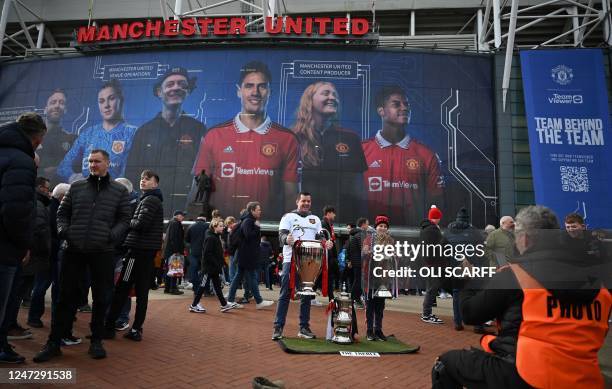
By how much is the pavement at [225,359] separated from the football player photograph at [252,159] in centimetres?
1345

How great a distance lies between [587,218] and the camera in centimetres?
1809

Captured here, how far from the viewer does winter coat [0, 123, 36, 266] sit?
3008 millimetres

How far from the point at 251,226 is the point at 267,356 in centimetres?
324

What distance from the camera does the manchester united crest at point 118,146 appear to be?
2167cm

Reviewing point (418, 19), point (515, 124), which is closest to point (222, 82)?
point (418, 19)

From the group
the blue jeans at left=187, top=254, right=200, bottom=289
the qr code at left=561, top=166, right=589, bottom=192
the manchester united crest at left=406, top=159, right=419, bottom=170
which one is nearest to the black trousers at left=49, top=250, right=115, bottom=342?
the blue jeans at left=187, top=254, right=200, bottom=289

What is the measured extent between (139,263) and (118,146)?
1906 cm

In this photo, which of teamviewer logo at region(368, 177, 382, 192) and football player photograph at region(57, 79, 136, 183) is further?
football player photograph at region(57, 79, 136, 183)

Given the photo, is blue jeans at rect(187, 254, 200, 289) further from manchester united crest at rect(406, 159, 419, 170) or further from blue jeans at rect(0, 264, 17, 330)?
manchester united crest at rect(406, 159, 419, 170)

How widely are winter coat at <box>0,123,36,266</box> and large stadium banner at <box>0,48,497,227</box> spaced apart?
15892 mm

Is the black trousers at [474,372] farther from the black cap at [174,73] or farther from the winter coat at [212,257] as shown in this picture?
the black cap at [174,73]

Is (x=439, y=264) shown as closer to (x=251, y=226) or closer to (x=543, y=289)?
(x=543, y=289)

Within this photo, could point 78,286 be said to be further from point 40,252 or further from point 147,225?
point 147,225

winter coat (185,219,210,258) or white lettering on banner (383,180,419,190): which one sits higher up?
white lettering on banner (383,180,419,190)
